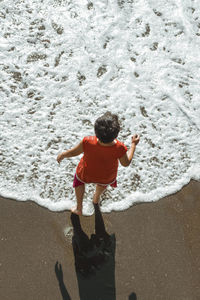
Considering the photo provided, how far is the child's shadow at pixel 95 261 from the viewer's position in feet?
9.49

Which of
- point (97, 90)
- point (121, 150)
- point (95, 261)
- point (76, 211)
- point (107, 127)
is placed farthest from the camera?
point (97, 90)

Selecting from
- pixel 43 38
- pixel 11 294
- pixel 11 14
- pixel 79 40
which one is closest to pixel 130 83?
pixel 79 40

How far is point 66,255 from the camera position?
3.01 m

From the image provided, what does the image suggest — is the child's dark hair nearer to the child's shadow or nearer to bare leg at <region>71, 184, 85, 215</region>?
bare leg at <region>71, 184, 85, 215</region>

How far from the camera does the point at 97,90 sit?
4.11 m

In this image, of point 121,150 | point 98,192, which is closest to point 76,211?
point 98,192

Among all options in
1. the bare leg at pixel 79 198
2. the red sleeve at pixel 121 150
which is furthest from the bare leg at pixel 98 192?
the red sleeve at pixel 121 150

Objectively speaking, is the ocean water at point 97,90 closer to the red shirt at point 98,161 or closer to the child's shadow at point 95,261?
the child's shadow at point 95,261

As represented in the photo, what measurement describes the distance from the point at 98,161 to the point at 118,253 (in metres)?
1.11

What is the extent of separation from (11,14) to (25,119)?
195 cm

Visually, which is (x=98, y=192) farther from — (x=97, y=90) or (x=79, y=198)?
(x=97, y=90)

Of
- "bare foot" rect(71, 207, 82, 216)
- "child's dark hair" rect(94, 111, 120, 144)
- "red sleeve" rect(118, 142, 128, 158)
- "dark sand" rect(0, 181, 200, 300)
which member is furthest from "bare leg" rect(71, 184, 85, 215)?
"child's dark hair" rect(94, 111, 120, 144)

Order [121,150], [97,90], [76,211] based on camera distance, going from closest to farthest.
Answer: [121,150]
[76,211]
[97,90]

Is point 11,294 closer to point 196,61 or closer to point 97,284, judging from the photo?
point 97,284
